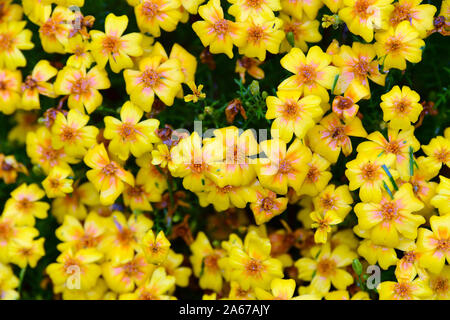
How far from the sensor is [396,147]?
1.17m

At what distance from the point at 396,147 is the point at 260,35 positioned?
1.38ft

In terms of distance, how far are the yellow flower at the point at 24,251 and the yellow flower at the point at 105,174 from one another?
288mm

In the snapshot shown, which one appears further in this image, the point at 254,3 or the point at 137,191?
the point at 137,191

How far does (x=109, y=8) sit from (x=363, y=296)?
107 cm

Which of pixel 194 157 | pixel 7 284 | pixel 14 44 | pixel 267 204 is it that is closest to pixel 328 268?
pixel 267 204

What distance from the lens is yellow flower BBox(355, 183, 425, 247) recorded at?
44.3 inches

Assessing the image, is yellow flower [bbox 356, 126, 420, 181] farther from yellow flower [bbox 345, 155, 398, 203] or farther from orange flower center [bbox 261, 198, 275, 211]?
orange flower center [bbox 261, 198, 275, 211]

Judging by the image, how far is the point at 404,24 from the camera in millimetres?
1148

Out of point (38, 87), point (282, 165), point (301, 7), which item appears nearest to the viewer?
point (282, 165)

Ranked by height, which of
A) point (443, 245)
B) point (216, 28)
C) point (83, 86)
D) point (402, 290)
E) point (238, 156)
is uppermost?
point (216, 28)

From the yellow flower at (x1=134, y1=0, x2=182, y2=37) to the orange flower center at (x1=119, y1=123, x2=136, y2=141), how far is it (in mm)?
251

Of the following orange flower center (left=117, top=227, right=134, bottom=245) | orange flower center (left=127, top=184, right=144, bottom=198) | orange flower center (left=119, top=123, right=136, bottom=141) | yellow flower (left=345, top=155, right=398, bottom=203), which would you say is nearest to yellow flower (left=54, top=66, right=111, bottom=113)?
orange flower center (left=119, top=123, right=136, bottom=141)

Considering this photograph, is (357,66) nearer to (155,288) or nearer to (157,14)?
(157,14)
